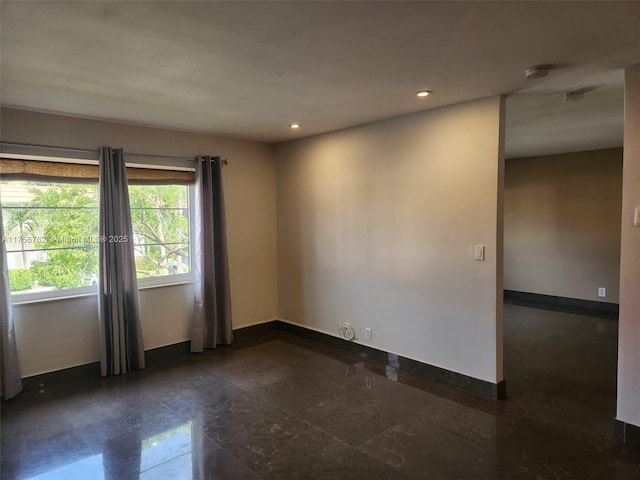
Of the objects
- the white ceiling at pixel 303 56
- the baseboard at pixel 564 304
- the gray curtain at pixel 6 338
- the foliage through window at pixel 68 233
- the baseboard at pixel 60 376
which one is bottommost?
the baseboard at pixel 564 304

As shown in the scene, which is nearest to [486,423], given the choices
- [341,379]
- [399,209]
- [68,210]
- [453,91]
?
[341,379]

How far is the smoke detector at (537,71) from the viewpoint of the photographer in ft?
8.03

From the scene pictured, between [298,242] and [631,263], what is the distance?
3.23 meters

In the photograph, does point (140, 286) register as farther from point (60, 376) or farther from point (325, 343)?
point (325, 343)

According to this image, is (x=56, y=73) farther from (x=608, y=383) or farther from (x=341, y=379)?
(x=608, y=383)

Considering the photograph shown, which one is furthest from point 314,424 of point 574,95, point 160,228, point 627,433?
point 574,95

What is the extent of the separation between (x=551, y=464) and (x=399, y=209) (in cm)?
221

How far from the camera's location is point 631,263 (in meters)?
2.47

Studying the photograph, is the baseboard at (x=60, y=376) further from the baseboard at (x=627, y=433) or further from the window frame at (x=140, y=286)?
the baseboard at (x=627, y=433)

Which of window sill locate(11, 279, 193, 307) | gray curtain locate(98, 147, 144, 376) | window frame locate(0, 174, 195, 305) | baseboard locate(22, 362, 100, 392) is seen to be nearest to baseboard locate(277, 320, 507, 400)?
window frame locate(0, 174, 195, 305)

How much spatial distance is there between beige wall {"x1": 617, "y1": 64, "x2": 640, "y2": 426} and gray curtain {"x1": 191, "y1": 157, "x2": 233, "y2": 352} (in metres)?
3.54

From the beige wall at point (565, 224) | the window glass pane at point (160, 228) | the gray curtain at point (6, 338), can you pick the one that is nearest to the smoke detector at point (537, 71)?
the window glass pane at point (160, 228)

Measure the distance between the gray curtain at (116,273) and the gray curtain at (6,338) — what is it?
2.12 feet

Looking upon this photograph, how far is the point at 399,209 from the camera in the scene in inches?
149
